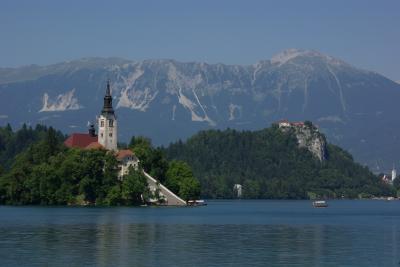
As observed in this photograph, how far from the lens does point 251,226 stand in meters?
114

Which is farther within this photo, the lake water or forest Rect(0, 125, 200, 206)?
forest Rect(0, 125, 200, 206)

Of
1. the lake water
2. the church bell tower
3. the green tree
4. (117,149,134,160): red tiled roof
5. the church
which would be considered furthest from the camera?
the church bell tower

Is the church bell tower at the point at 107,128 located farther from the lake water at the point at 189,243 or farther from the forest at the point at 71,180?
the lake water at the point at 189,243

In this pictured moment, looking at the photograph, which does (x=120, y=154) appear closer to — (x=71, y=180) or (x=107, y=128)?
(x=71, y=180)

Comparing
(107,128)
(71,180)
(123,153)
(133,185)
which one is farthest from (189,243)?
(107,128)

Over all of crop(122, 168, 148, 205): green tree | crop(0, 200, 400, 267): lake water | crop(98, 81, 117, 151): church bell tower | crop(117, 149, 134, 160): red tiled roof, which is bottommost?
crop(0, 200, 400, 267): lake water

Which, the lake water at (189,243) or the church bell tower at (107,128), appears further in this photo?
the church bell tower at (107,128)

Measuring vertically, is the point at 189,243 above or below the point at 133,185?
below

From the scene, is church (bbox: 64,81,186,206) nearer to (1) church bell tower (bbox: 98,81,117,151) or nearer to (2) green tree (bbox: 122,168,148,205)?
(1) church bell tower (bbox: 98,81,117,151)

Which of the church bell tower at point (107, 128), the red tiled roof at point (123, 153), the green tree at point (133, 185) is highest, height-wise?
the church bell tower at point (107, 128)

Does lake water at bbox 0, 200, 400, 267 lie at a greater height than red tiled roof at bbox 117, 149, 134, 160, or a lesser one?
lesser

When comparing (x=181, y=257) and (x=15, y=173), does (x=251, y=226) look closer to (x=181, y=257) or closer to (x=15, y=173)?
(x=181, y=257)

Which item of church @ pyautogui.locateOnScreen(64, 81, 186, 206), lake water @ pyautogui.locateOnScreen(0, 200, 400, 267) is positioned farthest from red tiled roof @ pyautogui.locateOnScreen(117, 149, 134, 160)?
lake water @ pyautogui.locateOnScreen(0, 200, 400, 267)

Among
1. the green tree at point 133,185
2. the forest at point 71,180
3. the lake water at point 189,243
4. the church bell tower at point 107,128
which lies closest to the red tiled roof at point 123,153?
the forest at point 71,180
